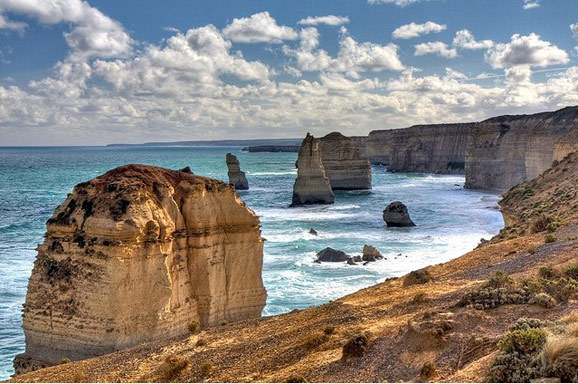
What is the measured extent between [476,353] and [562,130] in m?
63.0

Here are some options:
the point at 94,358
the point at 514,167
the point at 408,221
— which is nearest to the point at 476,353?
the point at 94,358

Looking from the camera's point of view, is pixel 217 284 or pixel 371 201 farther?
pixel 371 201

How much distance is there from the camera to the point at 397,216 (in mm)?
49719

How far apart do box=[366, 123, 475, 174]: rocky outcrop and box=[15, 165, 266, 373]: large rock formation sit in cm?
11073

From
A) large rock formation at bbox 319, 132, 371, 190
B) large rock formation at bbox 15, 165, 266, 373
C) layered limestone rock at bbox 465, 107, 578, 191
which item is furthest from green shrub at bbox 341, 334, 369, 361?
large rock formation at bbox 319, 132, 371, 190

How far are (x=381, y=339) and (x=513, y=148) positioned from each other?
2937 inches

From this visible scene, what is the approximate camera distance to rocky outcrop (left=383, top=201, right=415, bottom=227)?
49.5 m

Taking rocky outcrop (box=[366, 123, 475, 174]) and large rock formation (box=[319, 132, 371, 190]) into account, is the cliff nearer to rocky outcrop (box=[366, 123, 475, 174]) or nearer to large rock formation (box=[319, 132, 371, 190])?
large rock formation (box=[319, 132, 371, 190])

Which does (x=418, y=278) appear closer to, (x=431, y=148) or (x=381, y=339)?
(x=381, y=339)

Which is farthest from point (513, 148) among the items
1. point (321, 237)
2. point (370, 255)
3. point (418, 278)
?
point (418, 278)

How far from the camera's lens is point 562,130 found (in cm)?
6500

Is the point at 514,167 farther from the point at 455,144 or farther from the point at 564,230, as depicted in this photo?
the point at 564,230

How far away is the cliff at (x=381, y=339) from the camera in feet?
32.6

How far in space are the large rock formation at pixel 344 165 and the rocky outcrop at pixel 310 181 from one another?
16734 mm
